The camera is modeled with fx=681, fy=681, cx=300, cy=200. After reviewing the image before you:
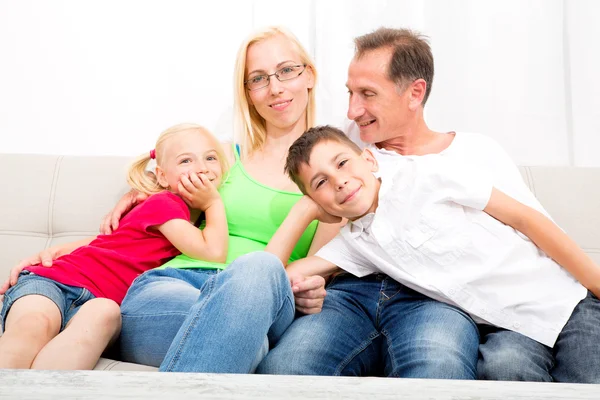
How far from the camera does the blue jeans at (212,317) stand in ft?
3.81

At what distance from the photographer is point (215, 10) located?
2383 mm

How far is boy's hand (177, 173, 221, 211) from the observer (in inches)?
69.1

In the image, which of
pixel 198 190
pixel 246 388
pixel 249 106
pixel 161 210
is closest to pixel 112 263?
pixel 161 210

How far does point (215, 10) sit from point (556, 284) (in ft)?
4.95

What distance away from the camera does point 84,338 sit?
1335 millimetres

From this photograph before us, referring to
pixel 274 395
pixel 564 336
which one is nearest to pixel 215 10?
pixel 564 336

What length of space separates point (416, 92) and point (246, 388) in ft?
3.64

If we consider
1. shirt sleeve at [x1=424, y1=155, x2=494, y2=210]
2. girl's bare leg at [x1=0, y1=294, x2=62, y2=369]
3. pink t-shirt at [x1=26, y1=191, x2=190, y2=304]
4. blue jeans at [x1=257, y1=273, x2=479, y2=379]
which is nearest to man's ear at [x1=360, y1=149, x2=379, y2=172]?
shirt sleeve at [x1=424, y1=155, x2=494, y2=210]

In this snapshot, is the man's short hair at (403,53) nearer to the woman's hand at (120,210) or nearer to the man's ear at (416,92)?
the man's ear at (416,92)

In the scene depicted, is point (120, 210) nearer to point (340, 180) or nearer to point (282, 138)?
point (282, 138)

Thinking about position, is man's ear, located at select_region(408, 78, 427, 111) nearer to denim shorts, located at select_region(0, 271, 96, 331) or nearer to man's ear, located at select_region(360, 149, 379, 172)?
man's ear, located at select_region(360, 149, 379, 172)

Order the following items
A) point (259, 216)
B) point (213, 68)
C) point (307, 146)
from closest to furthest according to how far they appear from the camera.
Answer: point (307, 146)
point (259, 216)
point (213, 68)

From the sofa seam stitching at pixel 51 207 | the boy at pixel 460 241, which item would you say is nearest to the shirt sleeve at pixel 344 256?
the boy at pixel 460 241

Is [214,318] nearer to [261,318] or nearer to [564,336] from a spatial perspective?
[261,318]
